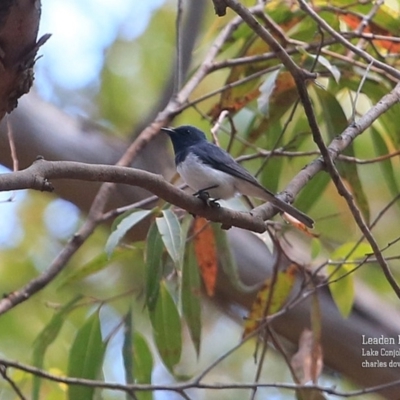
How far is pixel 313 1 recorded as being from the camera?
2.45 meters

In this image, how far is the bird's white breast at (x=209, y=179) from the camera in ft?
6.34

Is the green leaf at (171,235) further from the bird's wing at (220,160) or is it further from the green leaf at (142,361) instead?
the green leaf at (142,361)

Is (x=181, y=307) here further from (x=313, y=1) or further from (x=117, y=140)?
(x=313, y=1)

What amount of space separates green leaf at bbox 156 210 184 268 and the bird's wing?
0.24 m

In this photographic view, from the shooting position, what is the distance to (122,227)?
1800mm

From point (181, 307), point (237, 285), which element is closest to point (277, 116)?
point (237, 285)

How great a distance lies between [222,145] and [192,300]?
103cm

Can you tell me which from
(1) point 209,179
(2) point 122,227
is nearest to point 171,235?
(2) point 122,227

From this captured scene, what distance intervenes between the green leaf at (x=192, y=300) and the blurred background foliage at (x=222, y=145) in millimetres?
102

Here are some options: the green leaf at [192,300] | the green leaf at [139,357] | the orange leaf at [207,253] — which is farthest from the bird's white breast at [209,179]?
the green leaf at [139,357]

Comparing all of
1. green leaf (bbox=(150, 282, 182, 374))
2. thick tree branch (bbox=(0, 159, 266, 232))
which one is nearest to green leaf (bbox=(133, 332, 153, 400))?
green leaf (bbox=(150, 282, 182, 374))

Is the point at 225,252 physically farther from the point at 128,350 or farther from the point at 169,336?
the point at 128,350

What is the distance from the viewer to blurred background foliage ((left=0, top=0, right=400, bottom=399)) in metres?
2.15

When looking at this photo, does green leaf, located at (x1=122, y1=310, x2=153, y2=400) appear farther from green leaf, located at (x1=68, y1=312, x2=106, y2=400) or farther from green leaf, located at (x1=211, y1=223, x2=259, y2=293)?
green leaf, located at (x1=211, y1=223, x2=259, y2=293)
